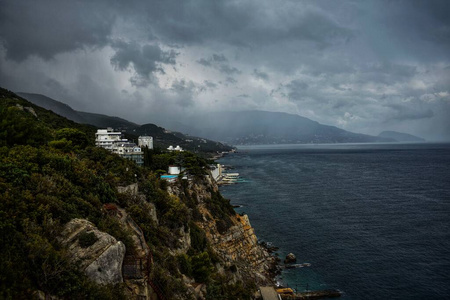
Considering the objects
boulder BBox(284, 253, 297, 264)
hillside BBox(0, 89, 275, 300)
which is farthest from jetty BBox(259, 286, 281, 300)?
boulder BBox(284, 253, 297, 264)

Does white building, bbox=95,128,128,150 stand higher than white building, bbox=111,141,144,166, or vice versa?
white building, bbox=95,128,128,150

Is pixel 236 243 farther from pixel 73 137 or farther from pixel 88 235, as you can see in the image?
pixel 88 235

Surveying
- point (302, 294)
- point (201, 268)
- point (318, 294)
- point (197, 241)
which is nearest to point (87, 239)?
point (201, 268)

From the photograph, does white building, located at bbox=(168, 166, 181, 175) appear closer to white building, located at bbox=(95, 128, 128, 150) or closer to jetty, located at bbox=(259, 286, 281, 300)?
white building, located at bbox=(95, 128, 128, 150)

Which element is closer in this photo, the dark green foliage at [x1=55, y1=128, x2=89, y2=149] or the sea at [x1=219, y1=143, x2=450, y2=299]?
the sea at [x1=219, y1=143, x2=450, y2=299]

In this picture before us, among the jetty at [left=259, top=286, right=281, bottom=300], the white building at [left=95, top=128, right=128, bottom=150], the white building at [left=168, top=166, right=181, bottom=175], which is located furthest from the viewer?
the white building at [left=95, top=128, right=128, bottom=150]

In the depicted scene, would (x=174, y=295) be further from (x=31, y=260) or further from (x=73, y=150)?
(x=73, y=150)

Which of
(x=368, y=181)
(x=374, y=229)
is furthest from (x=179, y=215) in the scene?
(x=368, y=181)
